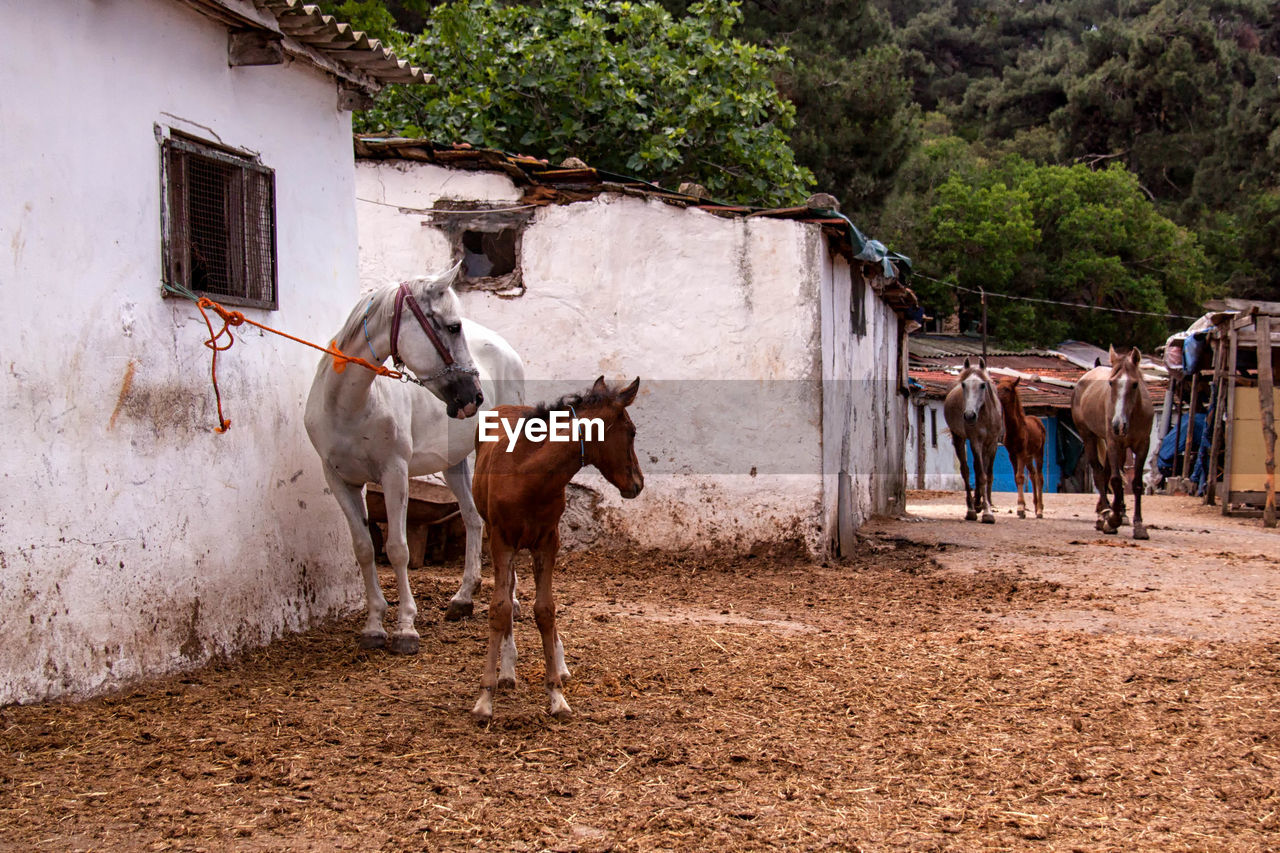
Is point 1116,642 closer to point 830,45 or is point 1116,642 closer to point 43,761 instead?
point 43,761

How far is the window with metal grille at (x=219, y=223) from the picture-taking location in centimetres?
564

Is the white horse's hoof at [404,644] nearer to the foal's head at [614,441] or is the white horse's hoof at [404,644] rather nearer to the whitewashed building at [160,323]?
the whitewashed building at [160,323]

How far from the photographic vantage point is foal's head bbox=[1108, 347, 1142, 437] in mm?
12594

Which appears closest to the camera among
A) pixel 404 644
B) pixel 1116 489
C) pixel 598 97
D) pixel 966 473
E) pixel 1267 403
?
pixel 404 644

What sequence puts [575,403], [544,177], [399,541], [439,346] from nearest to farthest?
1. [575,403]
2. [439,346]
3. [399,541]
4. [544,177]

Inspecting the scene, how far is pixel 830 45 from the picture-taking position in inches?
1113

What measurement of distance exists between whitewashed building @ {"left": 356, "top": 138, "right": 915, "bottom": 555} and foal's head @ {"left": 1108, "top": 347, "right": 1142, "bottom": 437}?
163 inches

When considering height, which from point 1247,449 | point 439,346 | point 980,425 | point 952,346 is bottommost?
point 1247,449

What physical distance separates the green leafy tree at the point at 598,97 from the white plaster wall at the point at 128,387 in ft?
35.3

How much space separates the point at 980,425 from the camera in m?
15.3

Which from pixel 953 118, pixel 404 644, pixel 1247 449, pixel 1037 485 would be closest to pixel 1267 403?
pixel 1247 449

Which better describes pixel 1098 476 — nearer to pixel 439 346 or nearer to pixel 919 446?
pixel 439 346

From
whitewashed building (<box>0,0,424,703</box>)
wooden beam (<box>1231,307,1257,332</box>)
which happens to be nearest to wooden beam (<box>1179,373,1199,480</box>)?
wooden beam (<box>1231,307,1257,332</box>)

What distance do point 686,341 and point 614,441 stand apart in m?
5.20
